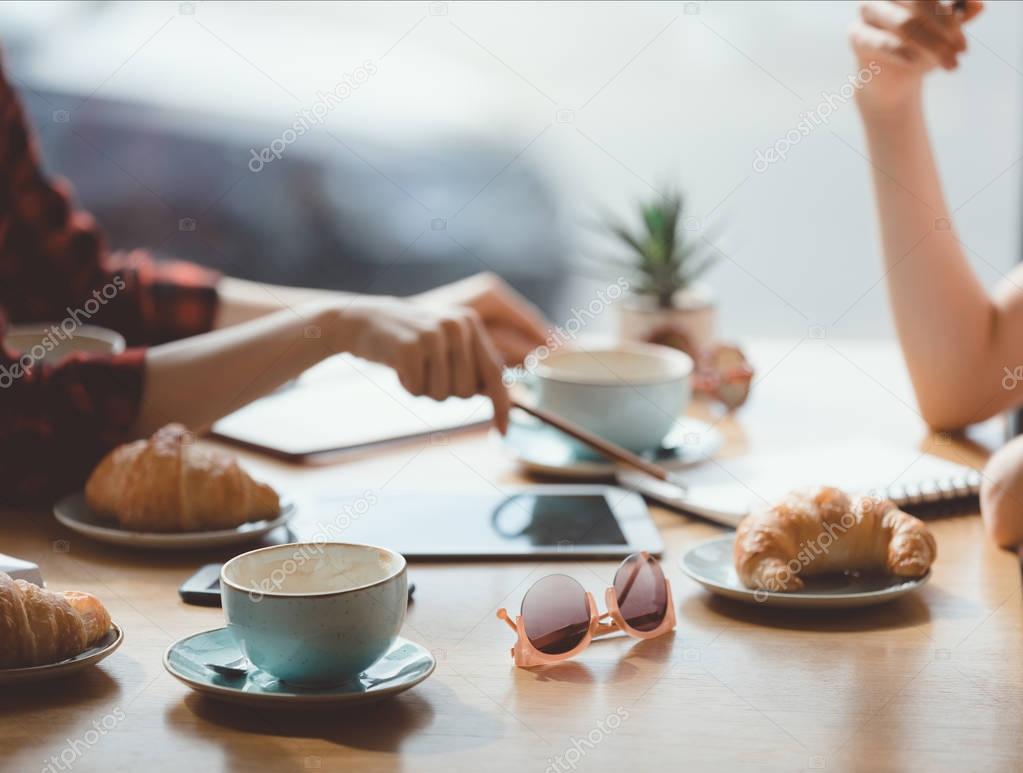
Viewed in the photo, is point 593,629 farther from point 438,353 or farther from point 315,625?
point 438,353

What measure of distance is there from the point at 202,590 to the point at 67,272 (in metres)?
0.89

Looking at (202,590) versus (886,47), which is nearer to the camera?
(202,590)

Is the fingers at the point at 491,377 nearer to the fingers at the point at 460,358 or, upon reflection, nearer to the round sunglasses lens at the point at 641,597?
the fingers at the point at 460,358

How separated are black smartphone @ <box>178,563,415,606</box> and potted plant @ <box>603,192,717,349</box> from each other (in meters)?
0.81

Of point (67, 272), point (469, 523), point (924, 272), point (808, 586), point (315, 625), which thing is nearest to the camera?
point (315, 625)

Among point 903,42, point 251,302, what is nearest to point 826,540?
point 903,42

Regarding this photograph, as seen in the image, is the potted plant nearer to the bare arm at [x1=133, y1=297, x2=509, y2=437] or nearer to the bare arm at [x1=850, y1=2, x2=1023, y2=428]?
the bare arm at [x1=850, y1=2, x2=1023, y2=428]

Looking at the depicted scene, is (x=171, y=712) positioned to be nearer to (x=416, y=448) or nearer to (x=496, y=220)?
(x=416, y=448)

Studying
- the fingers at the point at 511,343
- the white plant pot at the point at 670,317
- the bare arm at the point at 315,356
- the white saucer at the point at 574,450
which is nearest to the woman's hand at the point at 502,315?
the fingers at the point at 511,343

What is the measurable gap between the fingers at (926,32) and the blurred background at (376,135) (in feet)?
5.20

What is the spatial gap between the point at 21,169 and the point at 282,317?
1.84ft

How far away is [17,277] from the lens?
5.20ft

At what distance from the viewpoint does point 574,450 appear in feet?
4.28

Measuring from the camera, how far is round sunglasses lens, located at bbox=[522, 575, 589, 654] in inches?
30.5
